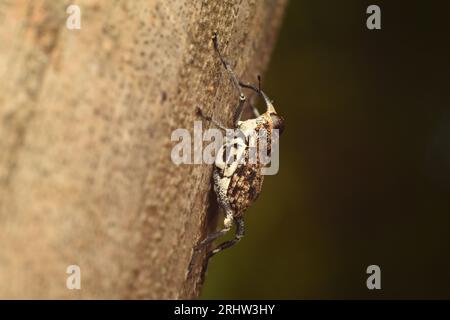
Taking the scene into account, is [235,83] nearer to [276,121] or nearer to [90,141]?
[276,121]

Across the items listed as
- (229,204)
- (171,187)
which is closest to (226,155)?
(229,204)

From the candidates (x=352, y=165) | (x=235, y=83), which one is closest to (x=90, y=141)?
(x=235, y=83)

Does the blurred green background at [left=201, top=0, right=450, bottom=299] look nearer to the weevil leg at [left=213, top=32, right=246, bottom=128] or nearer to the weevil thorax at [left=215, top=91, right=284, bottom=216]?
the weevil thorax at [left=215, top=91, right=284, bottom=216]

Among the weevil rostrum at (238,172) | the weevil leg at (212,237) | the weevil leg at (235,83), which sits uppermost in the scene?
the weevil leg at (235,83)

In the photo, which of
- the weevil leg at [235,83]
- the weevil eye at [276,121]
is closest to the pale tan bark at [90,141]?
the weevil leg at [235,83]

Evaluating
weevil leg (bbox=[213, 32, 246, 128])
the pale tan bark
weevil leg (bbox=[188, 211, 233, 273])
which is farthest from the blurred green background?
the pale tan bark

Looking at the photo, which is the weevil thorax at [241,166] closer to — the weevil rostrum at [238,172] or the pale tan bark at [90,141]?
the weevil rostrum at [238,172]
